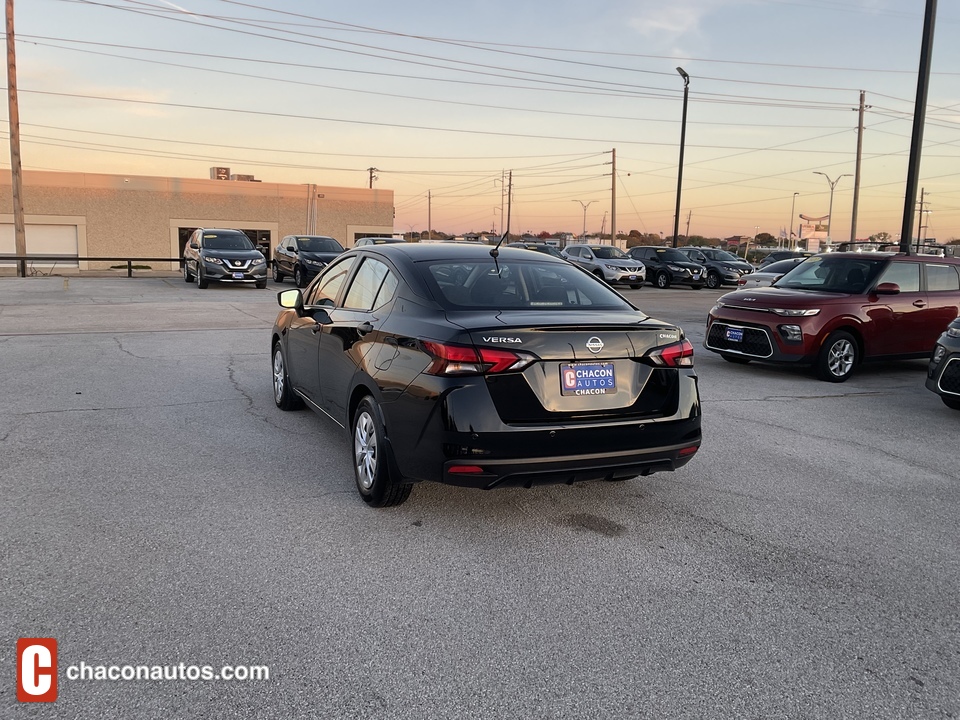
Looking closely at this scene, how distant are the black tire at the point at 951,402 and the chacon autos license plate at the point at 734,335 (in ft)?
8.36

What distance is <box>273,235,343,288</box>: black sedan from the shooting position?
1015 inches

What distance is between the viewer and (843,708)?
2732 mm

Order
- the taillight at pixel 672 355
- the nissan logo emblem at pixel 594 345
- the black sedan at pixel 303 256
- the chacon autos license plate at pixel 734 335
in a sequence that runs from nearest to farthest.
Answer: the nissan logo emblem at pixel 594 345 < the taillight at pixel 672 355 < the chacon autos license plate at pixel 734 335 < the black sedan at pixel 303 256

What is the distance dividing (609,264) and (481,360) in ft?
84.2

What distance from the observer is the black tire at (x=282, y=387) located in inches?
277

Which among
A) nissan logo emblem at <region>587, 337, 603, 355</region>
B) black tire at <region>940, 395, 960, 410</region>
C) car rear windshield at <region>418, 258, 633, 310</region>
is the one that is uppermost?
car rear windshield at <region>418, 258, 633, 310</region>

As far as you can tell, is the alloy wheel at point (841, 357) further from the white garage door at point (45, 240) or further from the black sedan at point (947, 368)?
the white garage door at point (45, 240)

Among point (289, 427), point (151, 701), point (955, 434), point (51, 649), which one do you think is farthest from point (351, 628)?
point (955, 434)

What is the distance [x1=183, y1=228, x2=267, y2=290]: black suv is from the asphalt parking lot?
17551mm

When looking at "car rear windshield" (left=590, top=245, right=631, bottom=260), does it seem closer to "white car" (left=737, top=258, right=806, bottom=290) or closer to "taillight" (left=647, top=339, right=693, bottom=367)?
"white car" (left=737, top=258, right=806, bottom=290)

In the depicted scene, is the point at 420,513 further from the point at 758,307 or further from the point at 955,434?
the point at 758,307

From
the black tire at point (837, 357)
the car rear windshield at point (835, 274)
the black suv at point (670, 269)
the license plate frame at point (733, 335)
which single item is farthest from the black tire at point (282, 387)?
the black suv at point (670, 269)

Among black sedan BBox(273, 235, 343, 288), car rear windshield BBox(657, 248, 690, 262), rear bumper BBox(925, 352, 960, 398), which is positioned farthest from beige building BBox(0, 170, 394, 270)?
rear bumper BBox(925, 352, 960, 398)

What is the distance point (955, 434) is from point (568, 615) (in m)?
5.36
